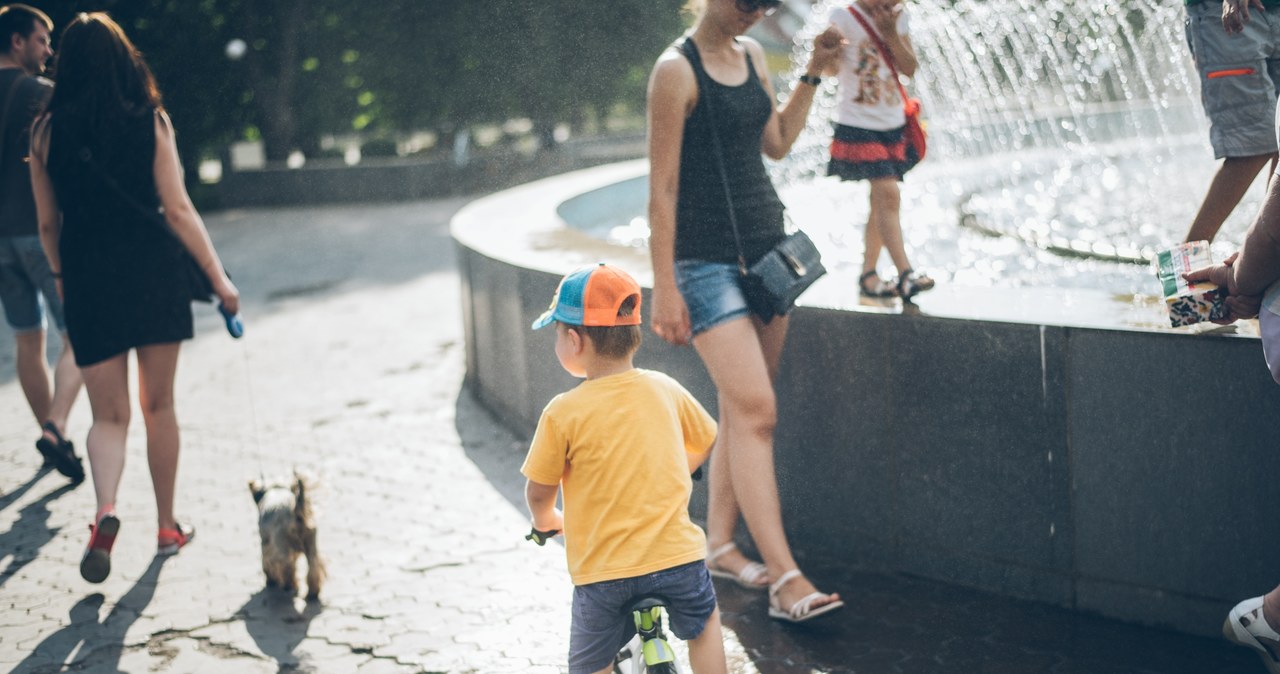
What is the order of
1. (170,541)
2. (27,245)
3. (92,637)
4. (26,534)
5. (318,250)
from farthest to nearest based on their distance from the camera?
1. (318,250)
2. (27,245)
3. (26,534)
4. (170,541)
5. (92,637)

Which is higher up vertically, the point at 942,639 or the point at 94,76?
the point at 94,76

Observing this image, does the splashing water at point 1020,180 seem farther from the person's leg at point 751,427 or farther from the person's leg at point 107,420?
the person's leg at point 107,420

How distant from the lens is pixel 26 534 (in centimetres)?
556

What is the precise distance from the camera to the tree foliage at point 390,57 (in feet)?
98.0

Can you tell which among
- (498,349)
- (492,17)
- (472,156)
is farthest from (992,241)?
(492,17)

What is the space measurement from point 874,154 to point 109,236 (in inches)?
114

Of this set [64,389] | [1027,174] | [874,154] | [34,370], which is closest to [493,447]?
[64,389]

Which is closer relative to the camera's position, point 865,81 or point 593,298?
point 593,298

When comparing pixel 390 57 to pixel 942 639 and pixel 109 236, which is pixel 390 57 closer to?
pixel 109 236

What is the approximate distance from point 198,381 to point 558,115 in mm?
26847

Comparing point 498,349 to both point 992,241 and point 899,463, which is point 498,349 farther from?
point 992,241

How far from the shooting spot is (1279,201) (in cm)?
309

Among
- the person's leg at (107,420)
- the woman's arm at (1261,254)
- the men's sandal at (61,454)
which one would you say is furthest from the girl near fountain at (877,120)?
the men's sandal at (61,454)

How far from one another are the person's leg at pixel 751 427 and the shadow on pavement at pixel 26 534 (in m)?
2.88
